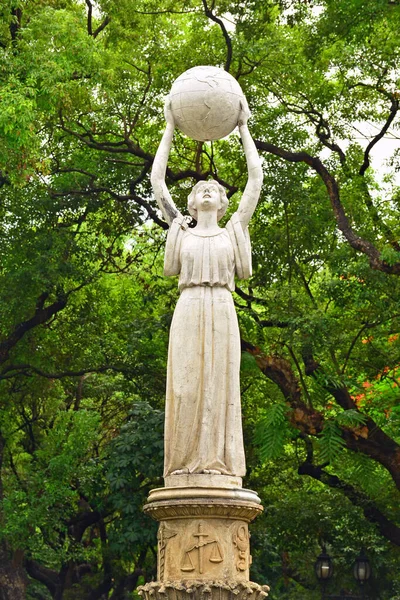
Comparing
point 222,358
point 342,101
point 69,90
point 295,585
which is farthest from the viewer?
point 295,585

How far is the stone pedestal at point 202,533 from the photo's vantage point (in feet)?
29.0

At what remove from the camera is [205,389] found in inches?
368

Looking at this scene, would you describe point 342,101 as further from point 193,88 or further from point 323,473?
point 193,88

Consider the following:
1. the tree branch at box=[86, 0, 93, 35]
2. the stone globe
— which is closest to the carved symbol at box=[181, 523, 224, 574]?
the stone globe

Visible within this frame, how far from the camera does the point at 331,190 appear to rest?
17797mm

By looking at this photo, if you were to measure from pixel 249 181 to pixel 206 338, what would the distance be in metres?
1.55

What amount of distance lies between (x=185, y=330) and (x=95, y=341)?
1270 cm

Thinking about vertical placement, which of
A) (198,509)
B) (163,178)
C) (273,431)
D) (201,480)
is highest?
(273,431)

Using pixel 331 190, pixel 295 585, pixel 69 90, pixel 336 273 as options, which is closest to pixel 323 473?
pixel 336 273

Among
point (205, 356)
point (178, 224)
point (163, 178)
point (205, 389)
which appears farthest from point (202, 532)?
point (163, 178)

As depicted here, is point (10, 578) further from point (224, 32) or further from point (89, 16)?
point (224, 32)

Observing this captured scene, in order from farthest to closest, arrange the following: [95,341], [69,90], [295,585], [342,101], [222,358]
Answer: [295,585], [95,341], [342,101], [69,90], [222,358]

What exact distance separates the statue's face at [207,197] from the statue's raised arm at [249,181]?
0.22m

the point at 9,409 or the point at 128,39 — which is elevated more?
the point at 128,39
